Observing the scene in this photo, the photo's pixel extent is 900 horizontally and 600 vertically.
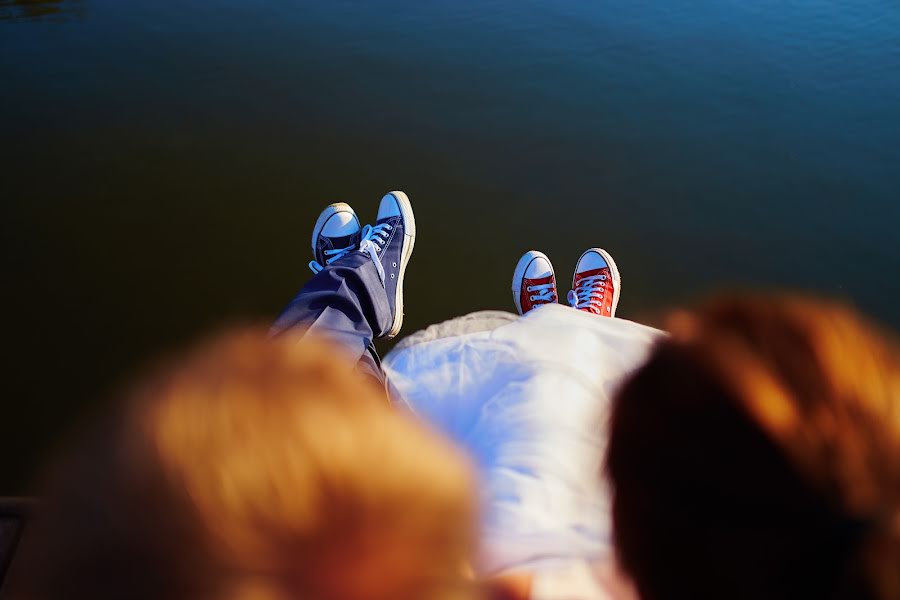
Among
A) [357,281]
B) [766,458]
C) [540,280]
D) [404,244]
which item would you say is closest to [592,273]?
[540,280]

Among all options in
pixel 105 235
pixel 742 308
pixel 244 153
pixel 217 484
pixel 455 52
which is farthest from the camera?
pixel 455 52

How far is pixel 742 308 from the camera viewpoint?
56 cm

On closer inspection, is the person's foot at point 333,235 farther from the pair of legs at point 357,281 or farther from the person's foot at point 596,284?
the person's foot at point 596,284

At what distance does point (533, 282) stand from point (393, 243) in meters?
0.46

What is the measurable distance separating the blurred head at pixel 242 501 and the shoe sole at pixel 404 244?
1.36 metres

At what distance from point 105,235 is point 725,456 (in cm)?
221

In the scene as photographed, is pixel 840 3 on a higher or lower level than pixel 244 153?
higher

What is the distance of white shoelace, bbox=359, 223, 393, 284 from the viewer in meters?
1.84

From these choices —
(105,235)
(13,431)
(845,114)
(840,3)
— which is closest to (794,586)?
(13,431)

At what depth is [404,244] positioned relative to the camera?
2.04 m

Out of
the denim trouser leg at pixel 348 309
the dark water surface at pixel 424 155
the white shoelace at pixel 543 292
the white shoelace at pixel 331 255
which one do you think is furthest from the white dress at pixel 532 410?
the dark water surface at pixel 424 155

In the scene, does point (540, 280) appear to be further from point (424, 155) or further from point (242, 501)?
point (242, 501)

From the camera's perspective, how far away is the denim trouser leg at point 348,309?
1.44m

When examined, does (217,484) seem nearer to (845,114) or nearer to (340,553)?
(340,553)
